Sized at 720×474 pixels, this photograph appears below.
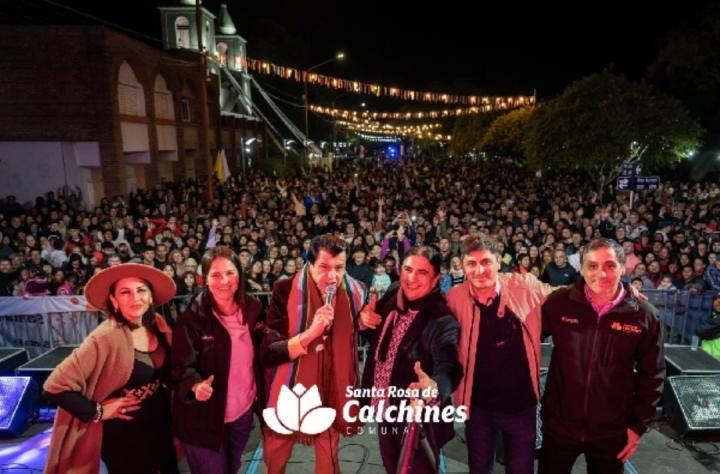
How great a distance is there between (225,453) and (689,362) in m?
4.40

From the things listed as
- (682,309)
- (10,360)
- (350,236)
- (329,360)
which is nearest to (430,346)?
(329,360)

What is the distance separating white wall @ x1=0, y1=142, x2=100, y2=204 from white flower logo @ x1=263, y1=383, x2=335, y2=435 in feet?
57.1

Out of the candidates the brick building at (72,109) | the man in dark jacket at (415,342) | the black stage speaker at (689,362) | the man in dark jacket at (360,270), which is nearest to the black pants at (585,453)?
the man in dark jacket at (415,342)

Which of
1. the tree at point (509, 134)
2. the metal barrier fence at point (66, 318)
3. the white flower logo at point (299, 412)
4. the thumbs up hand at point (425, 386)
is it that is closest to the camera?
the thumbs up hand at point (425, 386)

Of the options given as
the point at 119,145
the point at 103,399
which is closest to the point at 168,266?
the point at 103,399

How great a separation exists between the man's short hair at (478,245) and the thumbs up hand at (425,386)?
0.76 metres

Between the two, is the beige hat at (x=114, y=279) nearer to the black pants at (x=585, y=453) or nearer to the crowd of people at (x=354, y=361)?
the crowd of people at (x=354, y=361)

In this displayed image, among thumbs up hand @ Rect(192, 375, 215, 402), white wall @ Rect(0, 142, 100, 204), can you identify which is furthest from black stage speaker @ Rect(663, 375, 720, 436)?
white wall @ Rect(0, 142, 100, 204)

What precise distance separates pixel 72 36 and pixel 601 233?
16882 mm

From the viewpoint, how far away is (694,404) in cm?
457

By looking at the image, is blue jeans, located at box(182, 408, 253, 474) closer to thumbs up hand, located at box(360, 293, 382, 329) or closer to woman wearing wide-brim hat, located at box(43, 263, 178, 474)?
woman wearing wide-brim hat, located at box(43, 263, 178, 474)

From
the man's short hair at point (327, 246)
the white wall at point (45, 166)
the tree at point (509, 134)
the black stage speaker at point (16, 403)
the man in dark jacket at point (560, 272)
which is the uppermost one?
the tree at point (509, 134)

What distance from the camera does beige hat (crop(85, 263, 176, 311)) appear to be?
292cm

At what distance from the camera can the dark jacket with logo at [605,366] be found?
293 cm
